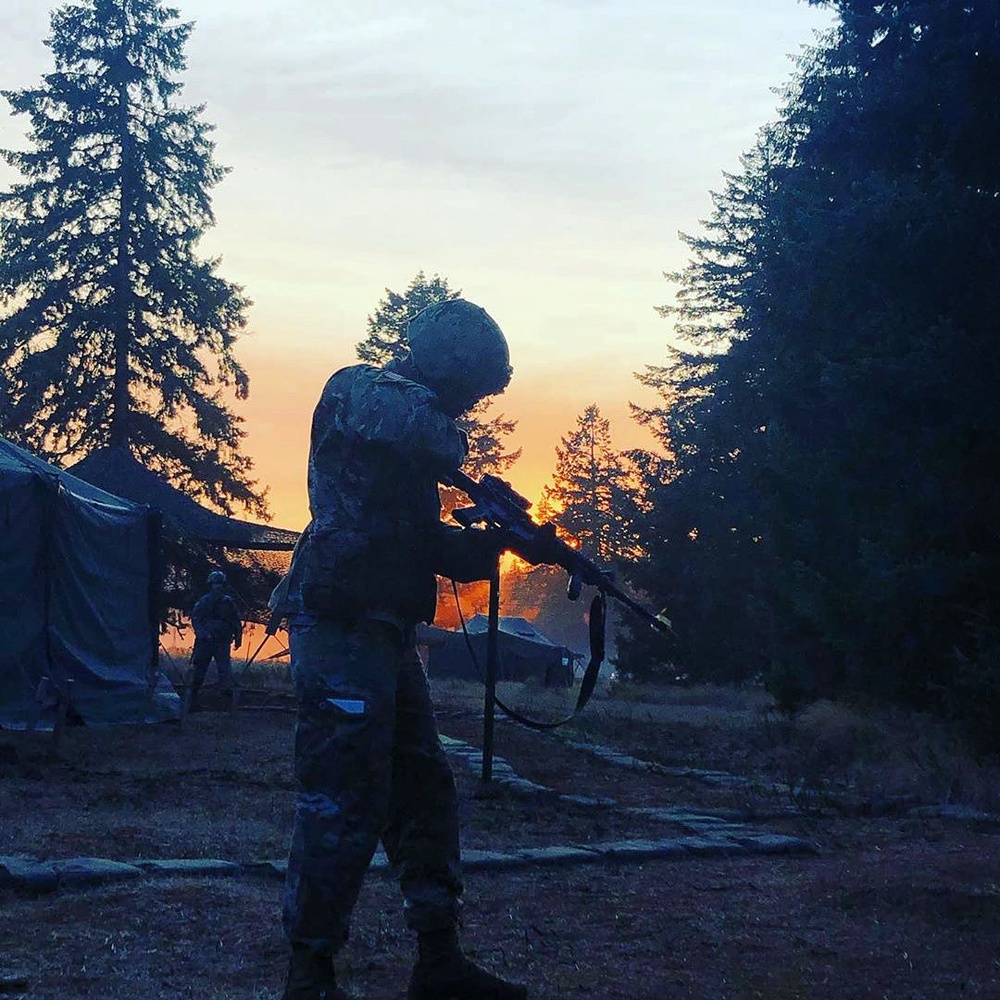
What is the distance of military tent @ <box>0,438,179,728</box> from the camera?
1156 cm

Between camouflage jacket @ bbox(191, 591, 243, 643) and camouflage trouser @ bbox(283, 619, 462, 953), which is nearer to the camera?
camouflage trouser @ bbox(283, 619, 462, 953)

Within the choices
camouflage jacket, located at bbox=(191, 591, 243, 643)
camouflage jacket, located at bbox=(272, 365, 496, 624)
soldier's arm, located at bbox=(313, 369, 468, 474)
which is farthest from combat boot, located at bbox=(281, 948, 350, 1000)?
camouflage jacket, located at bbox=(191, 591, 243, 643)

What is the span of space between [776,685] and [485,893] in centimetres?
1109

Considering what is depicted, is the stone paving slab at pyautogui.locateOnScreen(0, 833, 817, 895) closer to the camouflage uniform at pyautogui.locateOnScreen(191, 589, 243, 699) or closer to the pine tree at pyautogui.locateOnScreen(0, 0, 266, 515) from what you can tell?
the camouflage uniform at pyautogui.locateOnScreen(191, 589, 243, 699)

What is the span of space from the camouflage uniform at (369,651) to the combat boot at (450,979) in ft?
0.22

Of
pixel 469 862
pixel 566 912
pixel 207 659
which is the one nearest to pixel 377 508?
pixel 566 912

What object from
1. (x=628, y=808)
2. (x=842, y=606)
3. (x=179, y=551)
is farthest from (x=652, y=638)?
(x=628, y=808)

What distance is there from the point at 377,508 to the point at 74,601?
9.78 meters

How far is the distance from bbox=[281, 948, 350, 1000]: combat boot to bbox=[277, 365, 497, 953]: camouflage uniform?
0.03 metres

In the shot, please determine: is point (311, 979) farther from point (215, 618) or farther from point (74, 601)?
point (215, 618)

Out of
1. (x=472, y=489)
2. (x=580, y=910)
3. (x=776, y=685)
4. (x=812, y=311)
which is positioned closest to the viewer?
(x=472, y=489)

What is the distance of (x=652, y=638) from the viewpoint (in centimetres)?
2770

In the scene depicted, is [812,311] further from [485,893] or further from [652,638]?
[652,638]

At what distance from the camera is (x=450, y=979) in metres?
3.51
